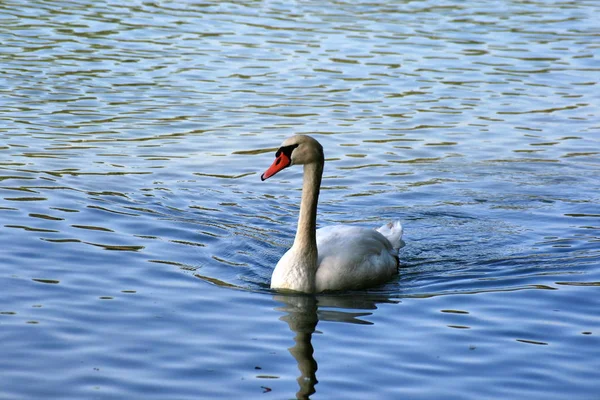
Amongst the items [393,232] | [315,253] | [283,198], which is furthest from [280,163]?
[283,198]

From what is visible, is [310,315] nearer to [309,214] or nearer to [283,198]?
[309,214]

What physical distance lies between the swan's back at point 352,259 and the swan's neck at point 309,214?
7.8 inches

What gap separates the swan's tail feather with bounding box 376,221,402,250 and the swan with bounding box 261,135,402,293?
570mm

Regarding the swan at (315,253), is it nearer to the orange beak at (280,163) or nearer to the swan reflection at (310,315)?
the orange beak at (280,163)

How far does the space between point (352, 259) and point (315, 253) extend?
0.33 meters

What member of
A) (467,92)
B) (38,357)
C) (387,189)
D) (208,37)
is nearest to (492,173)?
(387,189)

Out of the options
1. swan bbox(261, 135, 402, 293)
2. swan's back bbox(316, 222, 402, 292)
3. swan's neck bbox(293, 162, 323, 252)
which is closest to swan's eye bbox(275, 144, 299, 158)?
swan bbox(261, 135, 402, 293)

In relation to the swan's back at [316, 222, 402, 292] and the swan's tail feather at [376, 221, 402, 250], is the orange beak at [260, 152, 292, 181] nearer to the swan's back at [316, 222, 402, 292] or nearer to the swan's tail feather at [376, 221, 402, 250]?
the swan's back at [316, 222, 402, 292]

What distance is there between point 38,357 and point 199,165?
6546 mm

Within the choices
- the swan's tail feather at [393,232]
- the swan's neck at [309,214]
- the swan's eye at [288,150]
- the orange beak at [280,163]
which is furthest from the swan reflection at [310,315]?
the swan's tail feather at [393,232]

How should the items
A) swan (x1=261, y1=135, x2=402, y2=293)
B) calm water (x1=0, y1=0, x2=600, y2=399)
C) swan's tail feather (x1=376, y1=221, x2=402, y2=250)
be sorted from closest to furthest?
calm water (x1=0, y1=0, x2=600, y2=399) → swan (x1=261, y1=135, x2=402, y2=293) → swan's tail feather (x1=376, y1=221, x2=402, y2=250)

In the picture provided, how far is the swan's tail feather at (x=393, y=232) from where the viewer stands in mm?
10773

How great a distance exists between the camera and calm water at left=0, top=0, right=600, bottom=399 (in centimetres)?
758

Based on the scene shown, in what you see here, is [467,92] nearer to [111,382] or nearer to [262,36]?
[262,36]
